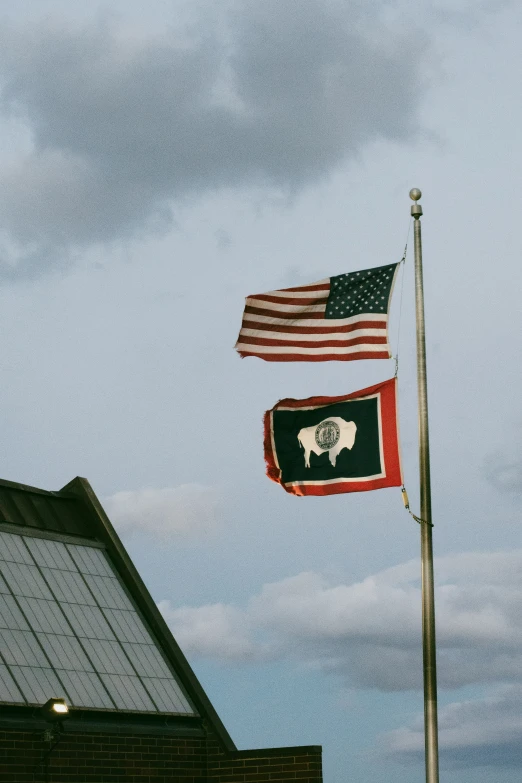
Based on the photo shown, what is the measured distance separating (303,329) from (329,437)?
1.86m

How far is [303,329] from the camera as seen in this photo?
1812 centimetres

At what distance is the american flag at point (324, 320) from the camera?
57.8ft

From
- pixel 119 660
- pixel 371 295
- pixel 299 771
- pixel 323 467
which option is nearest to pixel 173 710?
pixel 119 660

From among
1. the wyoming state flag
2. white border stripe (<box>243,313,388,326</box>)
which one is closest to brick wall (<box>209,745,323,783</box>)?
the wyoming state flag

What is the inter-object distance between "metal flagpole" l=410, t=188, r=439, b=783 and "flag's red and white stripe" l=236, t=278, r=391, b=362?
29.3 inches

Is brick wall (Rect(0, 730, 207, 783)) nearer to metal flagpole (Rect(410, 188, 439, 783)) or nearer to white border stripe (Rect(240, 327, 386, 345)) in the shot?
metal flagpole (Rect(410, 188, 439, 783))

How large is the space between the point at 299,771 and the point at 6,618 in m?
6.01

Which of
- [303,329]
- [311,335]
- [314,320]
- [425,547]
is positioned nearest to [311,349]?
[311,335]

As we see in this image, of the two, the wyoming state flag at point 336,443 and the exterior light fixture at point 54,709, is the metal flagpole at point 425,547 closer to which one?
the wyoming state flag at point 336,443

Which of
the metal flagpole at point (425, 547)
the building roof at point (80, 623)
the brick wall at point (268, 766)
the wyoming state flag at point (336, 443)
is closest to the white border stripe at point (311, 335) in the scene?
the metal flagpole at point (425, 547)

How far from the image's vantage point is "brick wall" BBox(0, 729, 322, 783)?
19828 millimetres

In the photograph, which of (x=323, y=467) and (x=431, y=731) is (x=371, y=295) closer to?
(x=323, y=467)

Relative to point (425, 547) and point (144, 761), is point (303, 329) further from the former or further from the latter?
point (144, 761)

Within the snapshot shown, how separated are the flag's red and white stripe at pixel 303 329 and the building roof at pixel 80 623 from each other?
7.42 m
